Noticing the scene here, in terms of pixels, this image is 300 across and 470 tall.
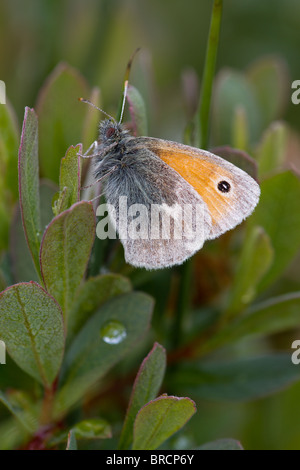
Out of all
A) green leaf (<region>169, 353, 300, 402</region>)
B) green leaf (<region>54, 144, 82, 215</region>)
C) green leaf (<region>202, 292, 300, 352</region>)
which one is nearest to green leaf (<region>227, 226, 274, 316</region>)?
green leaf (<region>202, 292, 300, 352</region>)

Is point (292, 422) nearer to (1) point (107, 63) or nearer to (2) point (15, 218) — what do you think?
(2) point (15, 218)

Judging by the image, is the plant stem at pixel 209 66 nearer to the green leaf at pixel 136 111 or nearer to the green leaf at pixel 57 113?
the green leaf at pixel 136 111

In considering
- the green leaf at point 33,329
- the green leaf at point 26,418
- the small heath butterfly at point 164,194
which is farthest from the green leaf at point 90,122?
the green leaf at point 26,418

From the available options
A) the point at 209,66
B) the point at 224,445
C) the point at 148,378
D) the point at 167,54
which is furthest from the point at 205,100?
the point at 167,54

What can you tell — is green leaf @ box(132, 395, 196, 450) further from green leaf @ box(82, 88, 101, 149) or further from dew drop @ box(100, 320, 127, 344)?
green leaf @ box(82, 88, 101, 149)

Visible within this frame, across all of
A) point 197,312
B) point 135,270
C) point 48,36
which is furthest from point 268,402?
point 48,36
